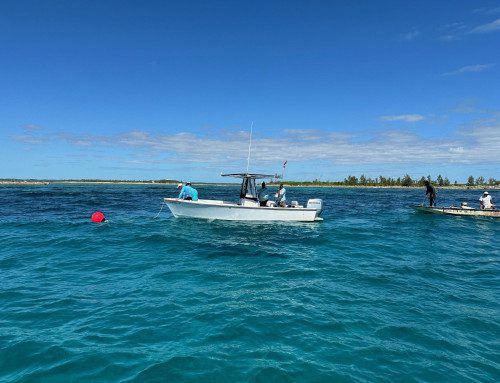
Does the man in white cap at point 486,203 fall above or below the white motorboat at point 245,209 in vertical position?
above

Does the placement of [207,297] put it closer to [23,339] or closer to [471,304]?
[23,339]

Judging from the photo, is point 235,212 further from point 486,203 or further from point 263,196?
point 486,203

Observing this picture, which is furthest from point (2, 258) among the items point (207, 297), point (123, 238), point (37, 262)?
point (207, 297)

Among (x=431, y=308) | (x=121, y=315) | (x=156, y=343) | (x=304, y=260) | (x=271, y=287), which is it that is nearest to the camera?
(x=156, y=343)

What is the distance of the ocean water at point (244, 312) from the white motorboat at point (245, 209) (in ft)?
21.4

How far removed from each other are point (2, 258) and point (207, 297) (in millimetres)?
9914

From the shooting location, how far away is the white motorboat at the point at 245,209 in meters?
23.1

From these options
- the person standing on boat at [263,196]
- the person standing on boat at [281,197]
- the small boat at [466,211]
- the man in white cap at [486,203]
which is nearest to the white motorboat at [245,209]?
the person standing on boat at [263,196]

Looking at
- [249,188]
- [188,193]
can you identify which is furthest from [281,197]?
[188,193]

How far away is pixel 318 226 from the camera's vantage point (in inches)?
937

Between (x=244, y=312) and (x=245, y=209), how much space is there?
15233 mm

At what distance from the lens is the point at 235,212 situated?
916 inches

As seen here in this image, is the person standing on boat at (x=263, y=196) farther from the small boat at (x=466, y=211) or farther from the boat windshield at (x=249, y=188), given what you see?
the small boat at (x=466, y=211)

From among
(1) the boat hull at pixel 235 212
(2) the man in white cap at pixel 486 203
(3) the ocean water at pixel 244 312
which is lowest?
(3) the ocean water at pixel 244 312
